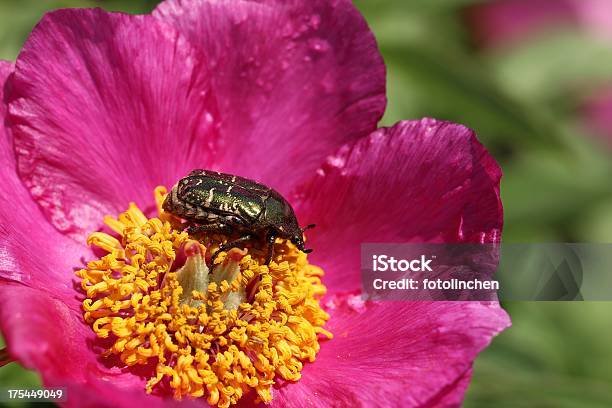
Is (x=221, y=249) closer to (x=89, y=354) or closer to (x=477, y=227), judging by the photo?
(x=89, y=354)

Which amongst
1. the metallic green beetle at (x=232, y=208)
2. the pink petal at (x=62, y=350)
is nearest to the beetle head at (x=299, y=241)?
the metallic green beetle at (x=232, y=208)

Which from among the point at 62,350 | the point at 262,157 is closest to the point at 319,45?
the point at 262,157

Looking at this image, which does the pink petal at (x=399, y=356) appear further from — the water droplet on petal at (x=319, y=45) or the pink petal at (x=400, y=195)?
the water droplet on petal at (x=319, y=45)

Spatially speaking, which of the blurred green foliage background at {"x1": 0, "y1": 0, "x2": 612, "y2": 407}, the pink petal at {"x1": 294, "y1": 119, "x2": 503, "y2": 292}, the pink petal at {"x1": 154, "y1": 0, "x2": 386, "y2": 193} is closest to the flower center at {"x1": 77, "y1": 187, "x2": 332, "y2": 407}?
the pink petal at {"x1": 294, "y1": 119, "x2": 503, "y2": 292}

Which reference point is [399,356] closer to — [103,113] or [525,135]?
[103,113]

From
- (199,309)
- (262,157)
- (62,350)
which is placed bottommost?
(62,350)

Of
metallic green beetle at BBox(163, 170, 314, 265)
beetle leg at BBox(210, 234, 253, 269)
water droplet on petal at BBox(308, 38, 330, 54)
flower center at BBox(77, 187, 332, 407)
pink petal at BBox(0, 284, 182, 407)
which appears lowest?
pink petal at BBox(0, 284, 182, 407)

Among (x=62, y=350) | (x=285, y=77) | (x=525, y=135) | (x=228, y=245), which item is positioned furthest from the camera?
(x=525, y=135)

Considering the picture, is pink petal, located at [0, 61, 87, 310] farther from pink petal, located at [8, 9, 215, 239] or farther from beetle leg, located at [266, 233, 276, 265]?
beetle leg, located at [266, 233, 276, 265]
